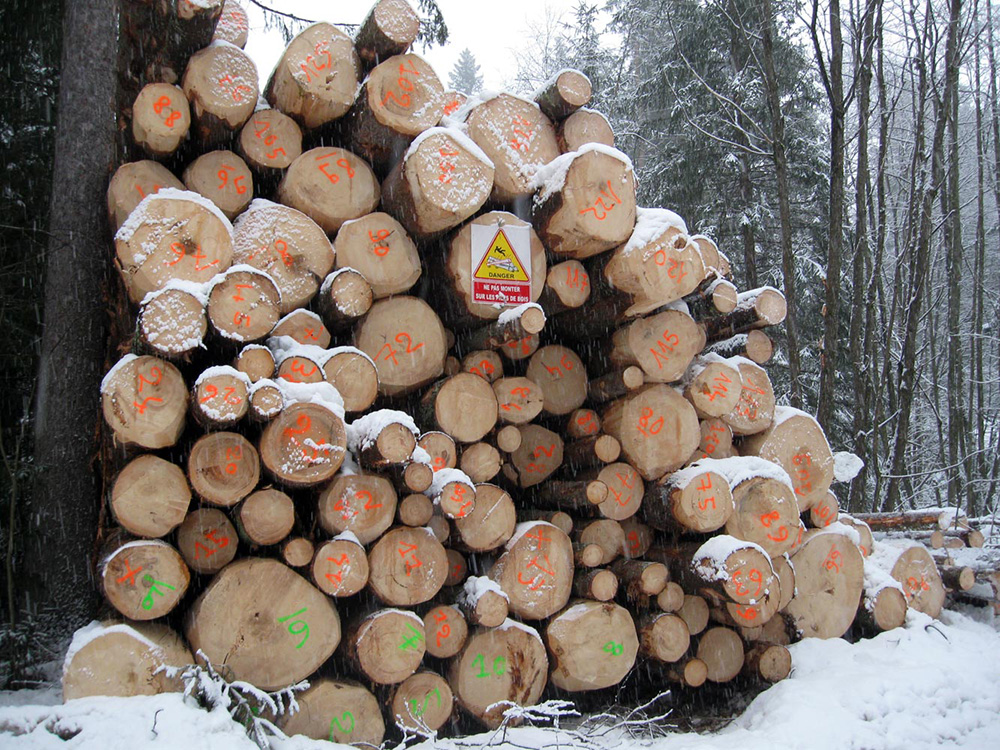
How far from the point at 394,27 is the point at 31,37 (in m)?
3.50

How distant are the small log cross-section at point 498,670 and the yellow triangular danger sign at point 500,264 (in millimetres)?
1842

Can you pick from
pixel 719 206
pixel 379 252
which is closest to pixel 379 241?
pixel 379 252

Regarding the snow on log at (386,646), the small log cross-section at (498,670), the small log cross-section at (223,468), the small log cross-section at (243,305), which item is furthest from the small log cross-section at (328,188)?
the small log cross-section at (498,670)

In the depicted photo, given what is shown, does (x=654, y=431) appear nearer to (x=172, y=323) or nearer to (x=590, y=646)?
(x=590, y=646)

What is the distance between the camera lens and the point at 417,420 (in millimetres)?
4078

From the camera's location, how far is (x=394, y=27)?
4043mm

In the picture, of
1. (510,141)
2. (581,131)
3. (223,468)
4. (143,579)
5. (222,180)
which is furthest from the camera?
(581,131)

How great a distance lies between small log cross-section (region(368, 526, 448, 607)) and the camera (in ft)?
11.2

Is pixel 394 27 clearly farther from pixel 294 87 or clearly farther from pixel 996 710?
pixel 996 710

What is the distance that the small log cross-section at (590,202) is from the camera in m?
4.03

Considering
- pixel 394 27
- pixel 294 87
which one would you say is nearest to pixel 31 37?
pixel 294 87

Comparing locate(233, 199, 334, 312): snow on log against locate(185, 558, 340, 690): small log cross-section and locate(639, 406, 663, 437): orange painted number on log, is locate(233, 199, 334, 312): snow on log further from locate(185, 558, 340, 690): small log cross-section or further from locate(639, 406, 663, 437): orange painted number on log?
locate(639, 406, 663, 437): orange painted number on log

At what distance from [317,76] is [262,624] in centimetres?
282

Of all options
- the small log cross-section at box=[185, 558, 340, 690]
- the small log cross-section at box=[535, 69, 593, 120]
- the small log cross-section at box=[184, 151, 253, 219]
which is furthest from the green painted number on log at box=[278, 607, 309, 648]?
the small log cross-section at box=[535, 69, 593, 120]
